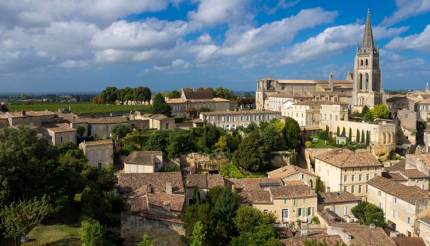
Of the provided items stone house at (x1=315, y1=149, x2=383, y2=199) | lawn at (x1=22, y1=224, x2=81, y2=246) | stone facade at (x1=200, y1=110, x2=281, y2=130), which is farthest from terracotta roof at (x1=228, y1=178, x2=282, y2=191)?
stone facade at (x1=200, y1=110, x2=281, y2=130)

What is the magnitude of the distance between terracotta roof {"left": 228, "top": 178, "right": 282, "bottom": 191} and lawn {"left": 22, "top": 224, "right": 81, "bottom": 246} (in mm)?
14634

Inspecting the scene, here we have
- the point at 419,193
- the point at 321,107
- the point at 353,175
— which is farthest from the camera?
the point at 321,107

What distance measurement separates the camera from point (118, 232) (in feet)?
78.3

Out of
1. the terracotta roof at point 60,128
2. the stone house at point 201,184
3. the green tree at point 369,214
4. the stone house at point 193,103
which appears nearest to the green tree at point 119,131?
the terracotta roof at point 60,128

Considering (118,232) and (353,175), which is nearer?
(118,232)

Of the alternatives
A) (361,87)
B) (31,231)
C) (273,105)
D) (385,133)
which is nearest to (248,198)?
(31,231)

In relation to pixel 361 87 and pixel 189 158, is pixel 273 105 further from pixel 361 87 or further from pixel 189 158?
pixel 189 158

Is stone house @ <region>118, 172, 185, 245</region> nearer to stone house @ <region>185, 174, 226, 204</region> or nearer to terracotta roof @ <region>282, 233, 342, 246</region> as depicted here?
stone house @ <region>185, 174, 226, 204</region>

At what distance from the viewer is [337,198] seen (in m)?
32.6

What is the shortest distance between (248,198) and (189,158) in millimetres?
12660

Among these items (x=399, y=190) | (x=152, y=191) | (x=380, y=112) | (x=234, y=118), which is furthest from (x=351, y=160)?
(x=380, y=112)

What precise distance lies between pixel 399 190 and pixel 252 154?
47.1 feet

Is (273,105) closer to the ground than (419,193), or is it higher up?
higher up

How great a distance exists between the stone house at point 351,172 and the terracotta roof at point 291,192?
5.19 meters
